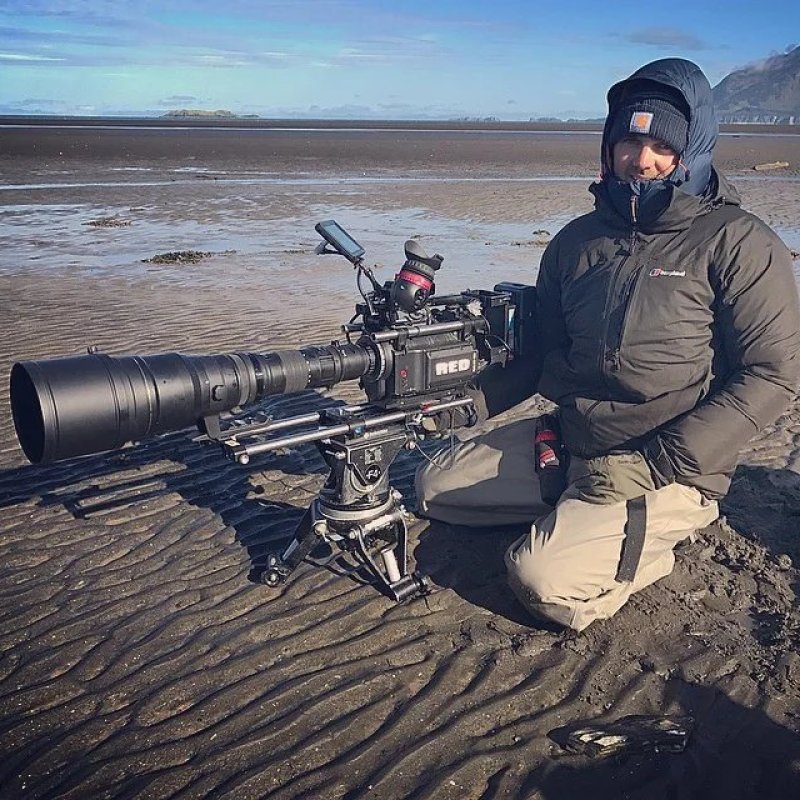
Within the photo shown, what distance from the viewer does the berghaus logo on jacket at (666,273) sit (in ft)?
13.4

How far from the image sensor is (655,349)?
13.7 feet

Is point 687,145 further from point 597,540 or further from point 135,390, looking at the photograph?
point 135,390

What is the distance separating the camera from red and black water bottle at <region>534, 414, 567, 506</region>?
4.79 meters

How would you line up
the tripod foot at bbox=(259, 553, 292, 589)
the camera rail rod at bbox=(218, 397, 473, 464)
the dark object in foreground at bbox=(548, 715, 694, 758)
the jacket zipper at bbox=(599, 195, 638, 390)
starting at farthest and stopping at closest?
the tripod foot at bbox=(259, 553, 292, 589) < the jacket zipper at bbox=(599, 195, 638, 390) < the camera rail rod at bbox=(218, 397, 473, 464) < the dark object in foreground at bbox=(548, 715, 694, 758)

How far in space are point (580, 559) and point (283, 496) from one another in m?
2.43

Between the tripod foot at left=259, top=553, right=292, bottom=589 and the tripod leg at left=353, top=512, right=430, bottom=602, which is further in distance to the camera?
the tripod foot at left=259, top=553, right=292, bottom=589

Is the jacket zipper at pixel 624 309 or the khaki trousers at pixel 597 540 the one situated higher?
the jacket zipper at pixel 624 309

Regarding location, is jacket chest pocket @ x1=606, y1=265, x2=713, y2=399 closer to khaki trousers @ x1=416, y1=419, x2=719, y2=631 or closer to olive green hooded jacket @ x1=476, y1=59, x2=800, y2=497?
olive green hooded jacket @ x1=476, y1=59, x2=800, y2=497

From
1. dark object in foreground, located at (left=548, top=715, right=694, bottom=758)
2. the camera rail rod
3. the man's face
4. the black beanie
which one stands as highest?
the black beanie

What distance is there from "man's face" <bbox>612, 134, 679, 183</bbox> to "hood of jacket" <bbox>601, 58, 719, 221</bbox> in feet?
0.21

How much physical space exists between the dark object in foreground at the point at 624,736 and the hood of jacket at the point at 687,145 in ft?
8.10

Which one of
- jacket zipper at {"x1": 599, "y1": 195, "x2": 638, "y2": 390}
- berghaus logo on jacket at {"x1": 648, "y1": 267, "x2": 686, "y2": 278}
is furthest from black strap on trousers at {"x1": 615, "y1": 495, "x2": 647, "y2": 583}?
berghaus logo on jacket at {"x1": 648, "y1": 267, "x2": 686, "y2": 278}

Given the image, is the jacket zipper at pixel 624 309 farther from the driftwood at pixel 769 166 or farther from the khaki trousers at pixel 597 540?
the driftwood at pixel 769 166

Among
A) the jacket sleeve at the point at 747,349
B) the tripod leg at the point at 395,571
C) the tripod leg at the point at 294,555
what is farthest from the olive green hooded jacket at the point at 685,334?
the tripod leg at the point at 294,555
